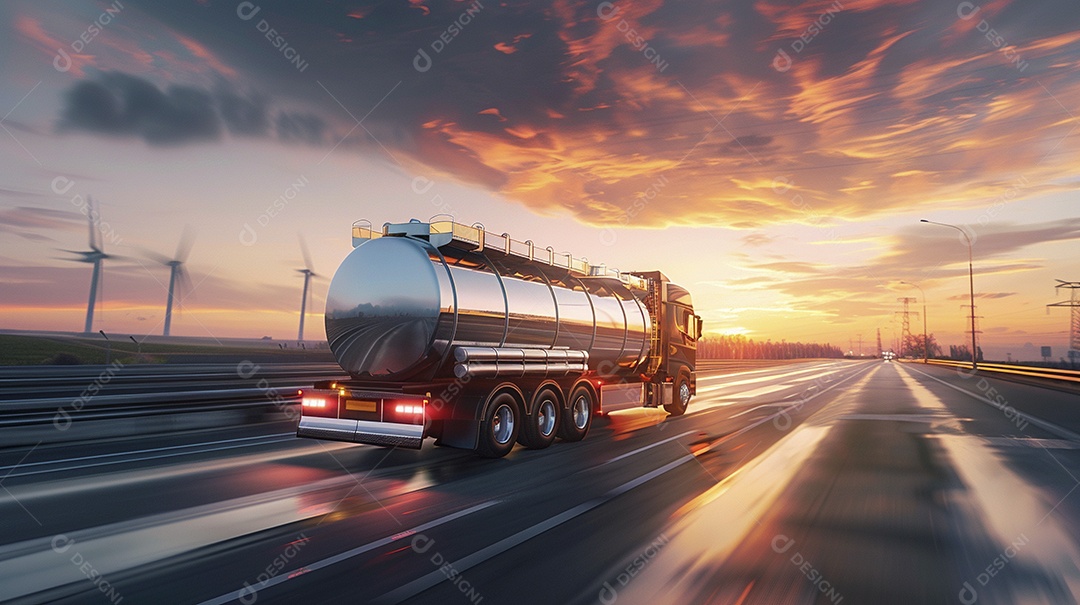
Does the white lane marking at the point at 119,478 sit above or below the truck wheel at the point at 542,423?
below

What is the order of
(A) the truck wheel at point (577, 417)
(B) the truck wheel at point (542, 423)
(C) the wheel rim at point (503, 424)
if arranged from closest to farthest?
(C) the wheel rim at point (503, 424)
(B) the truck wheel at point (542, 423)
(A) the truck wheel at point (577, 417)

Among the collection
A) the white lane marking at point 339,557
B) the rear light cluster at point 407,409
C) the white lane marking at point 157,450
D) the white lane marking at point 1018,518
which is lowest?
the white lane marking at point 157,450

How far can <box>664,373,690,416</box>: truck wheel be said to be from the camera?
1703 centimetres

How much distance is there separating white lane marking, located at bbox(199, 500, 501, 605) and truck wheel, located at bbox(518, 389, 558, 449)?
12.5 feet

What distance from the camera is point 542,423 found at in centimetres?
1135

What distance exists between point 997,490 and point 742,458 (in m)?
3.36

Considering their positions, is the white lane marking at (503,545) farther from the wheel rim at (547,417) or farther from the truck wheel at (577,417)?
the truck wheel at (577,417)

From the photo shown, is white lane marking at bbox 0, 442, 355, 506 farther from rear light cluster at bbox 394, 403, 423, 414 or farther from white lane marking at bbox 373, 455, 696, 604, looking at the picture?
white lane marking at bbox 373, 455, 696, 604

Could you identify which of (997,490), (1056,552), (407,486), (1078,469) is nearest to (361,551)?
(407,486)

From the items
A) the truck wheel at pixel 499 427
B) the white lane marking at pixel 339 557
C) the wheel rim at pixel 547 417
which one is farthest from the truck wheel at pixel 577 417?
the white lane marking at pixel 339 557

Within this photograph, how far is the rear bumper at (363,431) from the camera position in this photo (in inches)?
357

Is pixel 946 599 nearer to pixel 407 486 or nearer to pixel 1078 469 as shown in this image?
pixel 407 486

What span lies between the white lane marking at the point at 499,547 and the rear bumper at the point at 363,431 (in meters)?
2.83

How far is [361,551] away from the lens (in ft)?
17.8
